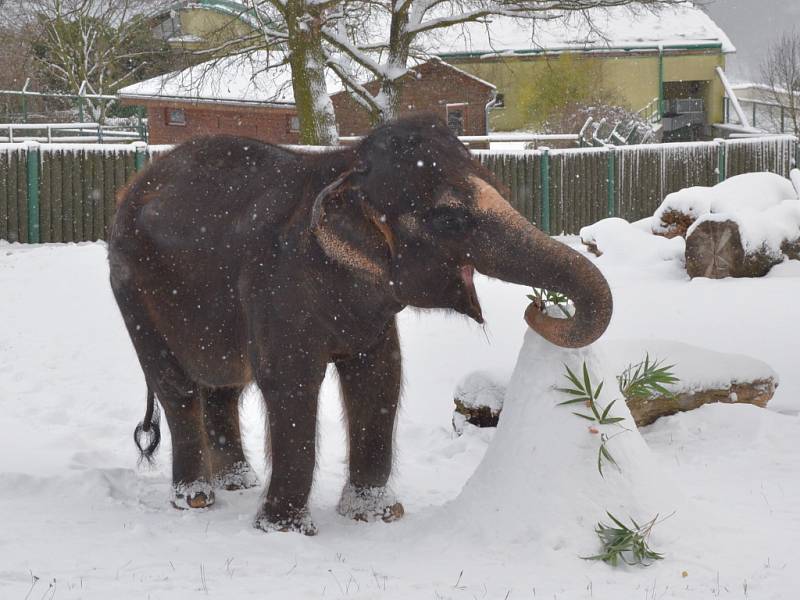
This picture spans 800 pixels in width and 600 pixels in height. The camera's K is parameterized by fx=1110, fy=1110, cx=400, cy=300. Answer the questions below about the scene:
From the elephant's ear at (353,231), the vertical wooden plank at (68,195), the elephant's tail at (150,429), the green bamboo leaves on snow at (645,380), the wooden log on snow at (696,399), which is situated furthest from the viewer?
the vertical wooden plank at (68,195)

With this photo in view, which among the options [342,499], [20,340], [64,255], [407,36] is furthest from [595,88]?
[342,499]

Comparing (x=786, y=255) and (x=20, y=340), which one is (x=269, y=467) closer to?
(x=20, y=340)

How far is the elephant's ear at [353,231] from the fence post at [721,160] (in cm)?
2171

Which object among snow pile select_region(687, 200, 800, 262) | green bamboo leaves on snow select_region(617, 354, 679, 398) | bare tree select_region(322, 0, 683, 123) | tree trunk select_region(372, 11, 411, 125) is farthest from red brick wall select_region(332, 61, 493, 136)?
green bamboo leaves on snow select_region(617, 354, 679, 398)

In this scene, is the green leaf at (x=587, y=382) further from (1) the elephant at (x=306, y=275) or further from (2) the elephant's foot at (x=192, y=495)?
(2) the elephant's foot at (x=192, y=495)

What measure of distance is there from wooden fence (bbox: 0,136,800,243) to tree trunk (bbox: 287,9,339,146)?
2481 millimetres

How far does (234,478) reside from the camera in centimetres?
599

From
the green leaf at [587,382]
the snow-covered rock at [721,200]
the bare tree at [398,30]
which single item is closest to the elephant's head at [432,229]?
the green leaf at [587,382]

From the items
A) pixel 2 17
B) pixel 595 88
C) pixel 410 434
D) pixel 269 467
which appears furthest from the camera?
pixel 2 17

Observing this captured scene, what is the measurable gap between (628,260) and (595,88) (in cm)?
2474

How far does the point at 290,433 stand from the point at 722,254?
891 centimetres

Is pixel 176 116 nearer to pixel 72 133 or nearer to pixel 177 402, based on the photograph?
pixel 72 133

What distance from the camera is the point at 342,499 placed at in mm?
5348

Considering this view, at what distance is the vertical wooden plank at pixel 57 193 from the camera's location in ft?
55.3
